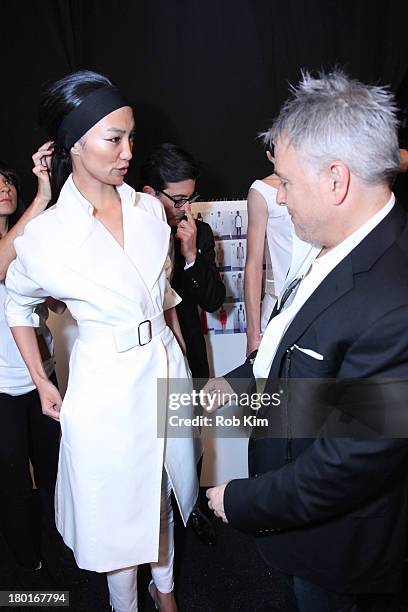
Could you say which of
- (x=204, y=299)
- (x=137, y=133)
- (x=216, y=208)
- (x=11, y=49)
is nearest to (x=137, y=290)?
(x=204, y=299)

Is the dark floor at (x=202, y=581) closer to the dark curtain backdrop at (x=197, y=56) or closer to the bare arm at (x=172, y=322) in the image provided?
the bare arm at (x=172, y=322)

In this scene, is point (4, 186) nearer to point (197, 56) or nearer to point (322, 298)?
point (197, 56)

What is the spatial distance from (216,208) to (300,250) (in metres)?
0.82

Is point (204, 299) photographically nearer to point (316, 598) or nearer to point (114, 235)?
point (114, 235)

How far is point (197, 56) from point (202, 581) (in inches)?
80.7

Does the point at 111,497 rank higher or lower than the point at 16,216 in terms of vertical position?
lower

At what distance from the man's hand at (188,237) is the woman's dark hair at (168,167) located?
0.37ft

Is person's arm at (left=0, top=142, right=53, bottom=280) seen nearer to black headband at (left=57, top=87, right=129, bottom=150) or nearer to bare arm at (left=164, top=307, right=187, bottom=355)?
black headband at (left=57, top=87, right=129, bottom=150)

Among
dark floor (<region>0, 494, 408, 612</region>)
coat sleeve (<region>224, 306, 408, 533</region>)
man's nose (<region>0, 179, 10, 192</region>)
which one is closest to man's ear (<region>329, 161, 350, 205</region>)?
coat sleeve (<region>224, 306, 408, 533</region>)

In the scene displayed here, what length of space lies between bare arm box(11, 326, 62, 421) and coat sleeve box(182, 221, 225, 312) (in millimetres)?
539

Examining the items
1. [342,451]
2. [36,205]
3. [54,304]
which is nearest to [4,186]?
[36,205]

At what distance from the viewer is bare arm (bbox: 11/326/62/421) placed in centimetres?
148

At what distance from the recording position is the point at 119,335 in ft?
4.40

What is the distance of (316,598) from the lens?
3.91 feet
